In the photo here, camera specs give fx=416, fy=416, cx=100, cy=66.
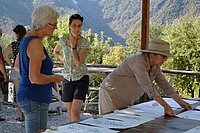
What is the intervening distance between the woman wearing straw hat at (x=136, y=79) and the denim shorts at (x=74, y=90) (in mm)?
493

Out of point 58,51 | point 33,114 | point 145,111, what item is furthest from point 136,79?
point 58,51

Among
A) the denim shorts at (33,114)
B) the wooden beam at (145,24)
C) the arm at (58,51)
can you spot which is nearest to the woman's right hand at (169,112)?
the denim shorts at (33,114)

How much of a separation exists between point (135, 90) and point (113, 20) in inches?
619

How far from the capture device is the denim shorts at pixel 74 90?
3.32m

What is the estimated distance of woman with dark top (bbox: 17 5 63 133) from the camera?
7.07 feet

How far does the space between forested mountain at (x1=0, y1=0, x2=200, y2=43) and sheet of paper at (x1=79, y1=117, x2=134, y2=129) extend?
11.4m

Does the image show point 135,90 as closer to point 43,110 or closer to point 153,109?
point 153,109

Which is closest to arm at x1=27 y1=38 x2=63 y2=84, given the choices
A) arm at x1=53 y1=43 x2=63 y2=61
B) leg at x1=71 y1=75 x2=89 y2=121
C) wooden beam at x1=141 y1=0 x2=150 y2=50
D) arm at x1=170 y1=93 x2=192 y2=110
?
arm at x1=170 y1=93 x2=192 y2=110

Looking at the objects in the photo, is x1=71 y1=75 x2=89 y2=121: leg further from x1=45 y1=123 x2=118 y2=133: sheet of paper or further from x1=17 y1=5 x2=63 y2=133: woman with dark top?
x1=45 y1=123 x2=118 y2=133: sheet of paper

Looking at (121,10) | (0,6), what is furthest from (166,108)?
(121,10)

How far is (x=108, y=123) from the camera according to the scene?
A: 84.0 inches

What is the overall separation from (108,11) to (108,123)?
54.9 ft

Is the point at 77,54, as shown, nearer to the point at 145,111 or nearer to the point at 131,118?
the point at 145,111

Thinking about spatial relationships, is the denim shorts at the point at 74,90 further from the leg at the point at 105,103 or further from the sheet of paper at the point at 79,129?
the sheet of paper at the point at 79,129
